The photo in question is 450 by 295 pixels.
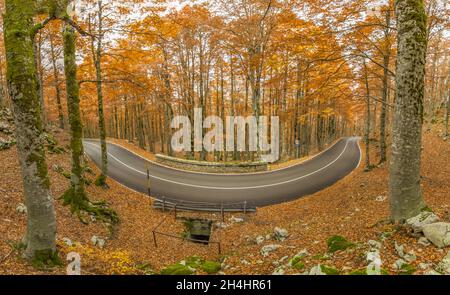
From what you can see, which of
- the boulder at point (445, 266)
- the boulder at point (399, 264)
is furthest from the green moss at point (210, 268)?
the boulder at point (445, 266)

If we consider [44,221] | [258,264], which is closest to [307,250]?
[258,264]

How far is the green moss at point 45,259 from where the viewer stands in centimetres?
559

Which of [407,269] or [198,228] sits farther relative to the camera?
[198,228]

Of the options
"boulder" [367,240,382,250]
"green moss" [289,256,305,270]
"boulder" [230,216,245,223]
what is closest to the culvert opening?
"boulder" [230,216,245,223]

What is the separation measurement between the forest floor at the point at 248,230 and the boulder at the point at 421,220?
0.96ft

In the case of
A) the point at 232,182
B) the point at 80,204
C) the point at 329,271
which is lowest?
the point at 232,182

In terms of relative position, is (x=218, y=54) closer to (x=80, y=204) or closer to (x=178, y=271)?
(x=80, y=204)

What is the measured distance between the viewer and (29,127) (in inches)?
210

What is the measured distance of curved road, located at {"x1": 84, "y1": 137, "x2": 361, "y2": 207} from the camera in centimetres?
1647

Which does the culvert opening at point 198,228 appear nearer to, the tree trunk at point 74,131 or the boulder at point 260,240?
the boulder at point 260,240

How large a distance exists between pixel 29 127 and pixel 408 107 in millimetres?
8339

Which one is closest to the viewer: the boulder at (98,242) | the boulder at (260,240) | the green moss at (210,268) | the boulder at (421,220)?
the boulder at (421,220)

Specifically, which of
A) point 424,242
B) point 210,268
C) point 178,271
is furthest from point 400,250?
point 178,271
